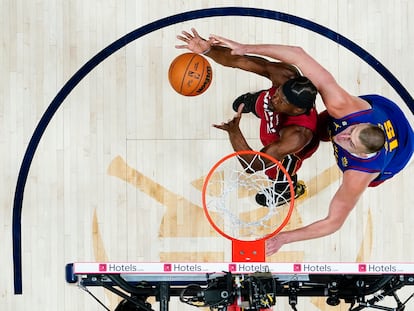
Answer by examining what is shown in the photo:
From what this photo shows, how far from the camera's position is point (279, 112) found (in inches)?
195

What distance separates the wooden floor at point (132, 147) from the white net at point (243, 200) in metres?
0.26

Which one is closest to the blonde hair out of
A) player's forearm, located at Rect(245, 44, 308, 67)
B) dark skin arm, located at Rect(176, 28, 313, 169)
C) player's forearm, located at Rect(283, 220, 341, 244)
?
dark skin arm, located at Rect(176, 28, 313, 169)

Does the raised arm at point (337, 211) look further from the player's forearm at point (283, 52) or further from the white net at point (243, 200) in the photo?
the player's forearm at point (283, 52)

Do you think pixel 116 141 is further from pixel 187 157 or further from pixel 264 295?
pixel 264 295

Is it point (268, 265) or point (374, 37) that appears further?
point (374, 37)

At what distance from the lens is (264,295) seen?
430cm

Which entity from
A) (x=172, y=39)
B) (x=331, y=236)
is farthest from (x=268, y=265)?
(x=172, y=39)

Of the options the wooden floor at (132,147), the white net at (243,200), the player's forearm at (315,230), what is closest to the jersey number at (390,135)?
the player's forearm at (315,230)

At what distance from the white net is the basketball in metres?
0.69

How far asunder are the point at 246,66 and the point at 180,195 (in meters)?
1.47

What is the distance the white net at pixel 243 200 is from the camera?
17.2 ft

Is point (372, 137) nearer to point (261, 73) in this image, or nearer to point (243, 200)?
point (261, 73)

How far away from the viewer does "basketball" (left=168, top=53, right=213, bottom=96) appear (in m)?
5.12

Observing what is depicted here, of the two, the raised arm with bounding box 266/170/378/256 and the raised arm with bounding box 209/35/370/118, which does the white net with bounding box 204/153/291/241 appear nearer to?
the raised arm with bounding box 266/170/378/256
